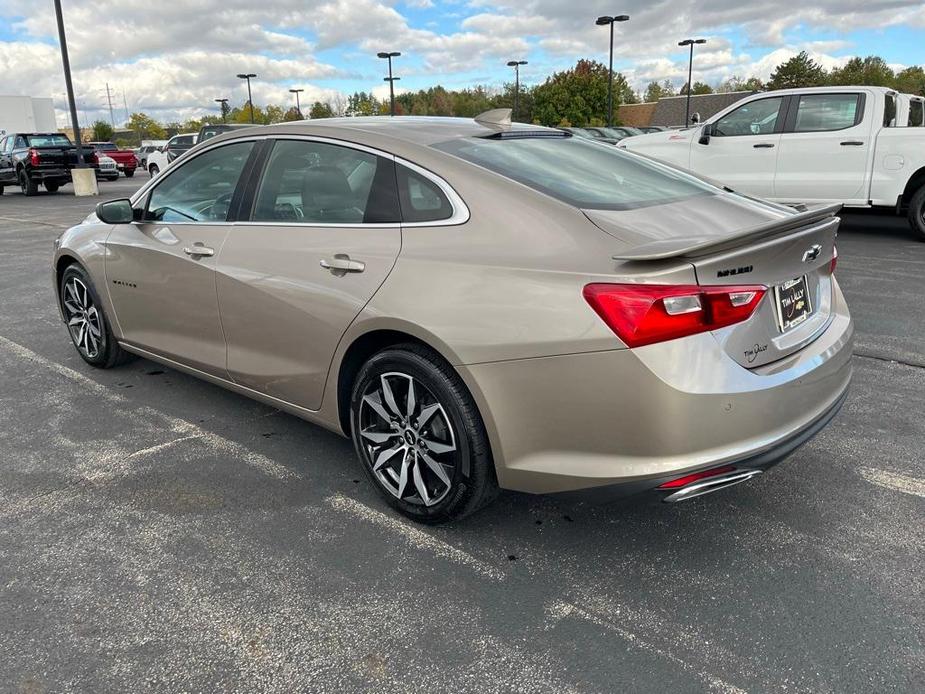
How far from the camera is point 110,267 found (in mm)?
4453

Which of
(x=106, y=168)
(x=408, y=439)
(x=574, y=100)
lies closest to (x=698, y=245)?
(x=408, y=439)

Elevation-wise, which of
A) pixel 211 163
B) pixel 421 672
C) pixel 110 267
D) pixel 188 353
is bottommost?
pixel 421 672

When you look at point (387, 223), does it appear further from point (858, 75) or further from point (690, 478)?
point (858, 75)

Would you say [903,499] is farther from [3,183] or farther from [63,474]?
[3,183]

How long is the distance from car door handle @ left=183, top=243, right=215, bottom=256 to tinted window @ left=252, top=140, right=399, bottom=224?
32 cm

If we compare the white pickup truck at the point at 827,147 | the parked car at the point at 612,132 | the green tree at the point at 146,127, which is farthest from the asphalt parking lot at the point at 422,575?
the green tree at the point at 146,127

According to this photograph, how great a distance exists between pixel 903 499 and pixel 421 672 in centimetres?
222

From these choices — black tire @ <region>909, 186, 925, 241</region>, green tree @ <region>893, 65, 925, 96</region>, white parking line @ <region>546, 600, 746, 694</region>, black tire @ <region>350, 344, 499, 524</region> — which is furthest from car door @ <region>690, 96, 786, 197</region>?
green tree @ <region>893, 65, 925, 96</region>

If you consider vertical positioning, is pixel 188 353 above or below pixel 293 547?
above

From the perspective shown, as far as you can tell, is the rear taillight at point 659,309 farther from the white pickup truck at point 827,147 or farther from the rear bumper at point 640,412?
the white pickup truck at point 827,147

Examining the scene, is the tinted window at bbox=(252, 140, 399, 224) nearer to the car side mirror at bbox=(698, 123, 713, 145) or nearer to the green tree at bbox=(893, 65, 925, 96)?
the car side mirror at bbox=(698, 123, 713, 145)

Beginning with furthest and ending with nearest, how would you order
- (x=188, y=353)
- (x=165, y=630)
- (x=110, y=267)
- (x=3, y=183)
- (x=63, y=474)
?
(x=3, y=183) → (x=110, y=267) → (x=188, y=353) → (x=63, y=474) → (x=165, y=630)

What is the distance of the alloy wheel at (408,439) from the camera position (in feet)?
9.14

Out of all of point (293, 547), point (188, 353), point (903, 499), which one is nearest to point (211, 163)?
point (188, 353)
